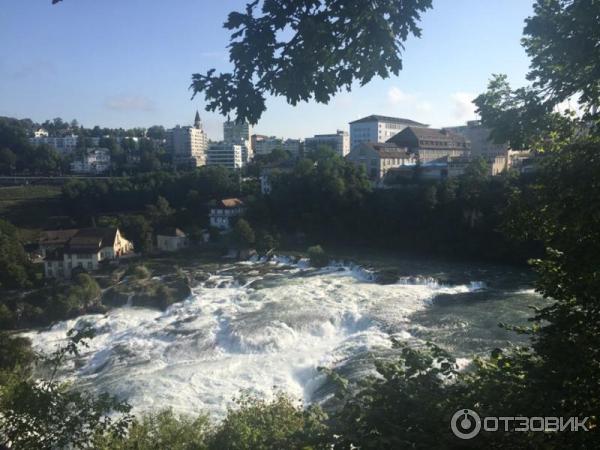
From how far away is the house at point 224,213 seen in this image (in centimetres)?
4066

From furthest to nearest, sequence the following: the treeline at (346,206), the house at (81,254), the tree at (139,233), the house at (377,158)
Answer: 1. the house at (377,158)
2. the treeline at (346,206)
3. the tree at (139,233)
4. the house at (81,254)

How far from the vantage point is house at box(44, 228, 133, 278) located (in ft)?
94.2

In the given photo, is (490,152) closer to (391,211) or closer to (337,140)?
(391,211)

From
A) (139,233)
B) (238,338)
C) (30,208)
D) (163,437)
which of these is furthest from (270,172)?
(163,437)

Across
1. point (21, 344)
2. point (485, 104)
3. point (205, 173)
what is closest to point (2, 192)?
point (205, 173)

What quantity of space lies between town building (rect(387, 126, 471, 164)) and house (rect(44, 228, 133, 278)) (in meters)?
31.6

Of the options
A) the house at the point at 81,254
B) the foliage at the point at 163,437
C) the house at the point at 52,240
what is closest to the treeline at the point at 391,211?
the house at the point at 81,254

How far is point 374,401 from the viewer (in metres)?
4.41

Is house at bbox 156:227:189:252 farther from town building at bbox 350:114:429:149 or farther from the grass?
town building at bbox 350:114:429:149

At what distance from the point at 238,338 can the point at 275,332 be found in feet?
4.18

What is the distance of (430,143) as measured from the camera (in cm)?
5328

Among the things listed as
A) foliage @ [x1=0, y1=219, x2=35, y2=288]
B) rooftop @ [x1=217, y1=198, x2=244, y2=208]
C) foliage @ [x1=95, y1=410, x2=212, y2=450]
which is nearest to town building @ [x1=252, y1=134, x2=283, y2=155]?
rooftop @ [x1=217, y1=198, x2=244, y2=208]

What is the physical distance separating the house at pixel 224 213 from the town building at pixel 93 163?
35.3m

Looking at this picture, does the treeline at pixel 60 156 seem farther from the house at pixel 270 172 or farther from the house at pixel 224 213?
the house at pixel 224 213
